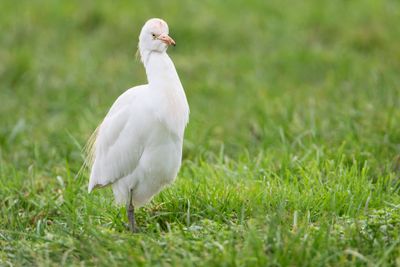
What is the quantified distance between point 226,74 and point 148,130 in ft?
18.0

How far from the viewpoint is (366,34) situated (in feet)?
36.2

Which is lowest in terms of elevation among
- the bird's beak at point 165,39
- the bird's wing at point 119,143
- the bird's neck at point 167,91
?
the bird's wing at point 119,143

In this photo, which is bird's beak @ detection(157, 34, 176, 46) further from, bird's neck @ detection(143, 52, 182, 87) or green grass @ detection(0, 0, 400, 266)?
green grass @ detection(0, 0, 400, 266)

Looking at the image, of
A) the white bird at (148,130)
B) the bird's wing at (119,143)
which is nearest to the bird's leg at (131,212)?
the white bird at (148,130)

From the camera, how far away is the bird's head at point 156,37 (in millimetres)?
4965

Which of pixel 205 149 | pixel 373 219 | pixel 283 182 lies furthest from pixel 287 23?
pixel 373 219

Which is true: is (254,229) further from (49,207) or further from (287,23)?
(287,23)

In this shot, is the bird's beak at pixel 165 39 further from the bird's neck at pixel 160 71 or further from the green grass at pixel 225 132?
the green grass at pixel 225 132

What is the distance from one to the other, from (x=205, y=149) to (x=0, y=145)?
75.7 inches

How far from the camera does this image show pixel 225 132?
8141mm

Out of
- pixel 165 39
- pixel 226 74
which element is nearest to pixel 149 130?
pixel 165 39

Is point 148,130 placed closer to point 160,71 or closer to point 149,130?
point 149,130

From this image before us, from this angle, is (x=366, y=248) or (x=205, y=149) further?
(x=205, y=149)

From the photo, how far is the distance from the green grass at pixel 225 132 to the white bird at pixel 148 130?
0.26 m
